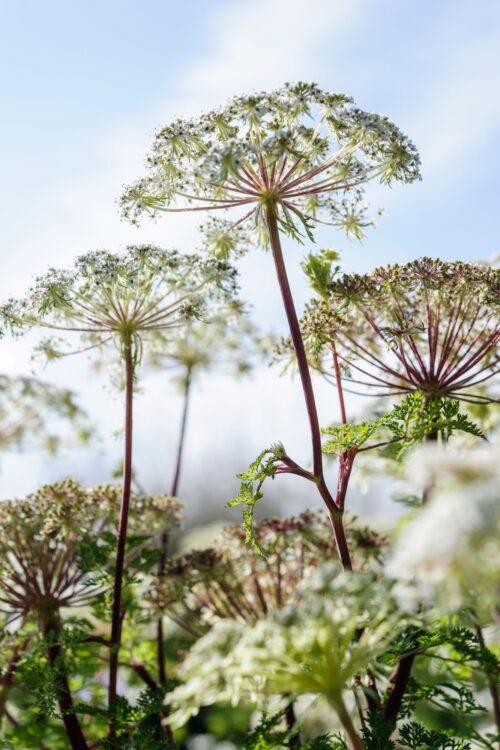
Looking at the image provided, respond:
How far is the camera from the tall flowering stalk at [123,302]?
9.58 ft

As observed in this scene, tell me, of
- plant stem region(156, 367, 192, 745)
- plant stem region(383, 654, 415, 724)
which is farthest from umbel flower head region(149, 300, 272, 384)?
plant stem region(383, 654, 415, 724)

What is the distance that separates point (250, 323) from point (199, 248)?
2.26m

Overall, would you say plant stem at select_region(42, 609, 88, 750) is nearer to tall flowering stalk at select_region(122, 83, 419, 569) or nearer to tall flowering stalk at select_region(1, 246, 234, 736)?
tall flowering stalk at select_region(1, 246, 234, 736)

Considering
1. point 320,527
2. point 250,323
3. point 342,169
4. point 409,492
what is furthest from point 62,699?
point 250,323

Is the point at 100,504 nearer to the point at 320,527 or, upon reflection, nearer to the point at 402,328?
the point at 320,527

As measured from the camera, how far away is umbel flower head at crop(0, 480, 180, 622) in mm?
3244

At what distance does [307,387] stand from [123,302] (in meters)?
1.05

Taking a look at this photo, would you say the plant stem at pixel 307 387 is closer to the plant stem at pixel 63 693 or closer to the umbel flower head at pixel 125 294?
the umbel flower head at pixel 125 294

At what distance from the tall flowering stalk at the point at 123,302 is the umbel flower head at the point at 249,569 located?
19.7 inches

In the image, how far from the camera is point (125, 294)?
10.4ft

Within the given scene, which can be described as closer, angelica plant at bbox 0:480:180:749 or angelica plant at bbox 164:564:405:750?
angelica plant at bbox 164:564:405:750

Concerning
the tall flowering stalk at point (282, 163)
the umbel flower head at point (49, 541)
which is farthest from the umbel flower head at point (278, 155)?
the umbel flower head at point (49, 541)

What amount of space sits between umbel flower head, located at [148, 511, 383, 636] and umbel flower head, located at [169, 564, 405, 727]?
1773 mm

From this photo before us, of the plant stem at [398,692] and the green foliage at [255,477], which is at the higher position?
the green foliage at [255,477]
